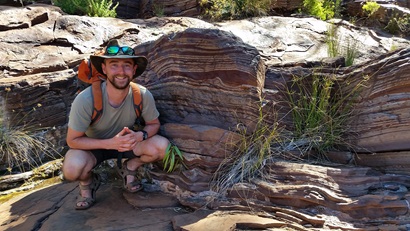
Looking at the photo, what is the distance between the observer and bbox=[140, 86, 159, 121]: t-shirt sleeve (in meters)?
4.54

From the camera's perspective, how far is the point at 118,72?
425 cm

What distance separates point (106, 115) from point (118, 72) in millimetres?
465

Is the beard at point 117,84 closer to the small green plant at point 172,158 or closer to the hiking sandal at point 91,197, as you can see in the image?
the small green plant at point 172,158

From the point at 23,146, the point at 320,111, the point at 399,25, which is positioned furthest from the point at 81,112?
the point at 399,25

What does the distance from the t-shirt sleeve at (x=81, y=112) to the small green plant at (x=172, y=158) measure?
0.85 m

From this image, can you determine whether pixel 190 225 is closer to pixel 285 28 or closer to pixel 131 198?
pixel 131 198

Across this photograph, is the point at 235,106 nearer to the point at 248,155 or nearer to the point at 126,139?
the point at 248,155

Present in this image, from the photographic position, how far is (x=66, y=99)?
6500mm

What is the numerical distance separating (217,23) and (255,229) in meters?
6.41

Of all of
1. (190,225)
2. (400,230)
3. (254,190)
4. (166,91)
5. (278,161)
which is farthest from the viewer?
(166,91)

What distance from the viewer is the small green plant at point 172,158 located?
4574mm

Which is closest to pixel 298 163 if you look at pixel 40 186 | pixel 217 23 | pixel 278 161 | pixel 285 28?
pixel 278 161

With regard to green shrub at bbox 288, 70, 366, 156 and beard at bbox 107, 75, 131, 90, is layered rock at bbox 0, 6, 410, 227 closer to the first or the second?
green shrub at bbox 288, 70, 366, 156

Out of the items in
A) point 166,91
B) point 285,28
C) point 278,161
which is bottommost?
point 278,161
